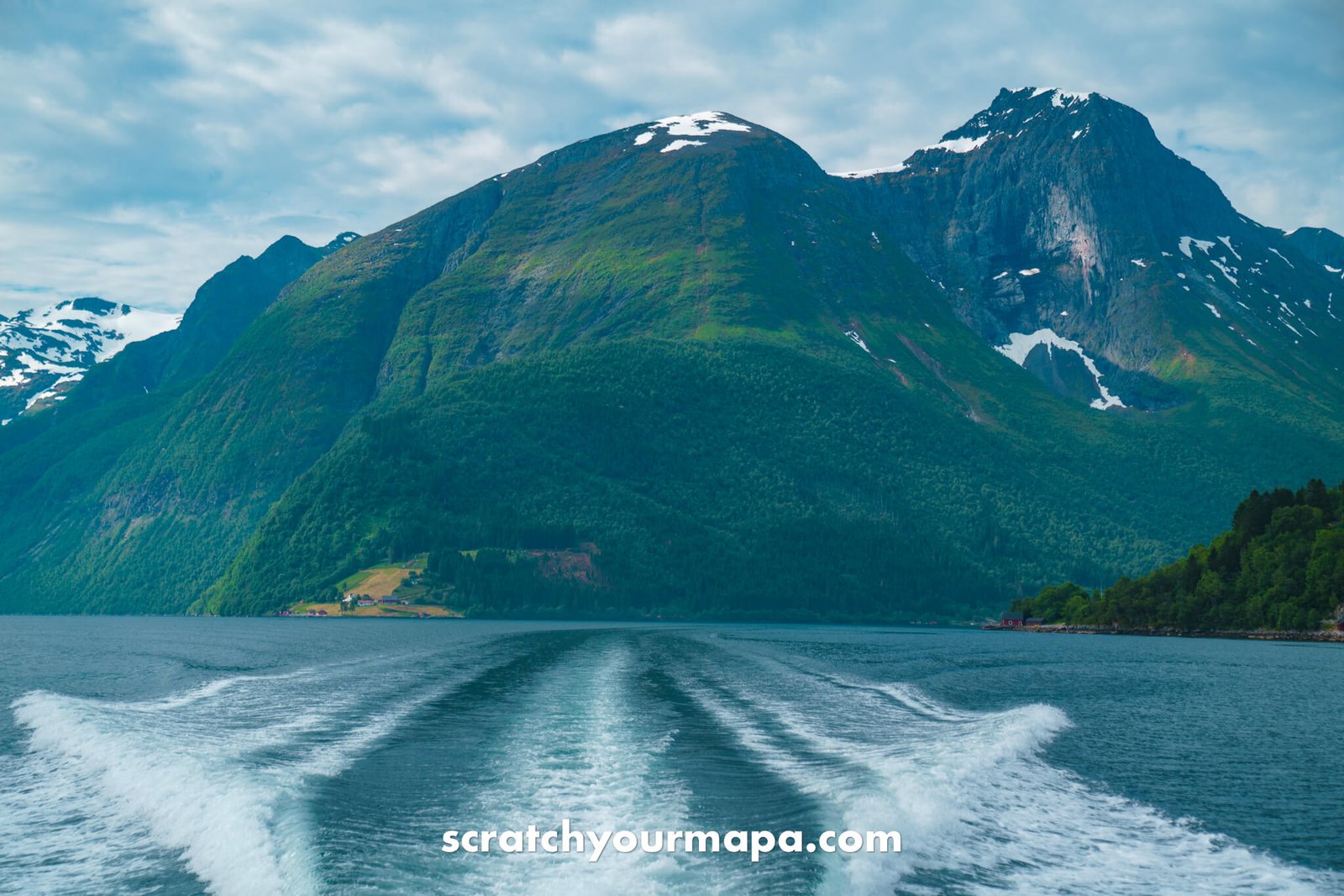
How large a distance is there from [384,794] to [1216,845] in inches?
949

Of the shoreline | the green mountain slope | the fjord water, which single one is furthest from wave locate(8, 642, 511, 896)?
the green mountain slope

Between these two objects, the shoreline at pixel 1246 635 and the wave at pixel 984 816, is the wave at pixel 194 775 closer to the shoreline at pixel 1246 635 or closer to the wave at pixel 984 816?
the wave at pixel 984 816

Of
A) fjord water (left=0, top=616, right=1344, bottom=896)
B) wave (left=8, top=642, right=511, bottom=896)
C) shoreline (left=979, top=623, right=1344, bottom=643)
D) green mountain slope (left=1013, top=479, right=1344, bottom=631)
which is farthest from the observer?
green mountain slope (left=1013, top=479, right=1344, bottom=631)

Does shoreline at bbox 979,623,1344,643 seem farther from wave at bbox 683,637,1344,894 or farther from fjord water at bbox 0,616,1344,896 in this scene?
wave at bbox 683,637,1344,894

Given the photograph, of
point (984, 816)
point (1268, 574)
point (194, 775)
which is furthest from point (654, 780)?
point (1268, 574)

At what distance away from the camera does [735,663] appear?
96438 millimetres

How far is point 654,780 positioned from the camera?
38.5 m

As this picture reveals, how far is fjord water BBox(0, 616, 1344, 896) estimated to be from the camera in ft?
92.0

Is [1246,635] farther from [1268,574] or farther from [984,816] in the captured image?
[984,816]

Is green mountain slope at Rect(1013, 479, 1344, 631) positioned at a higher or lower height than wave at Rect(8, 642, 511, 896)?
higher

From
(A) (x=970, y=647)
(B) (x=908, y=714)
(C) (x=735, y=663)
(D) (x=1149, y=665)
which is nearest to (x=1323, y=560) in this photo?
(A) (x=970, y=647)

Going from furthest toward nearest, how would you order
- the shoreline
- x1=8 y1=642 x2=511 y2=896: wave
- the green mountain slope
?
the green mountain slope → the shoreline → x1=8 y1=642 x2=511 y2=896: wave

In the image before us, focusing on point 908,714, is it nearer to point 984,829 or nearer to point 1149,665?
point 984,829

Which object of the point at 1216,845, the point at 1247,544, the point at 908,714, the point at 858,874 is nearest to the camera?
the point at 858,874
